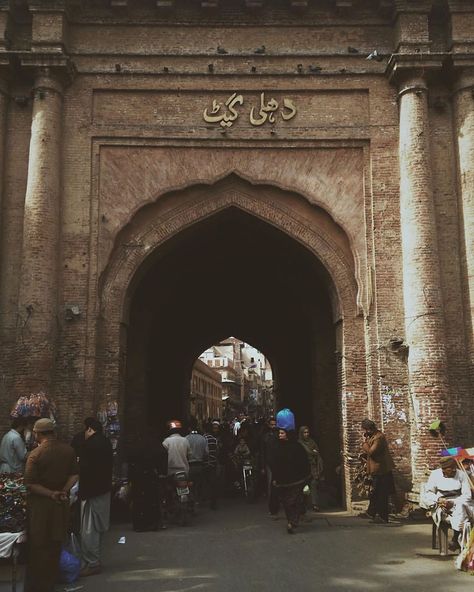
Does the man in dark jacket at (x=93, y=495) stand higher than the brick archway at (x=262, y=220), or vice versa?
the brick archway at (x=262, y=220)

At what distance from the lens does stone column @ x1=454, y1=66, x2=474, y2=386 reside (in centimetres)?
1062

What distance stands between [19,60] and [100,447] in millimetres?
7442

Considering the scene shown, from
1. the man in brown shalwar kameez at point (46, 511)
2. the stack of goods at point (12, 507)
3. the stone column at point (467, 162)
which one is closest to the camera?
the man in brown shalwar kameez at point (46, 511)

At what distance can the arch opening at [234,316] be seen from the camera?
1327 centimetres

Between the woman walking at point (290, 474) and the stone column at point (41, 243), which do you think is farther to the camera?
the stone column at point (41, 243)

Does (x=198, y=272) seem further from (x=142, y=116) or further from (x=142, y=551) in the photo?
(x=142, y=551)

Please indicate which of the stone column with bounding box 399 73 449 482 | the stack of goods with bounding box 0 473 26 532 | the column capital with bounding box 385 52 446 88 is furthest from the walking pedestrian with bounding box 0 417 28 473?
the column capital with bounding box 385 52 446 88

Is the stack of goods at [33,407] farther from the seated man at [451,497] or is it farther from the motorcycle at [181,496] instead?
the seated man at [451,497]

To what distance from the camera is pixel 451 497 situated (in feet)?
23.0

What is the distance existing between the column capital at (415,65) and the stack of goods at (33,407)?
309 inches

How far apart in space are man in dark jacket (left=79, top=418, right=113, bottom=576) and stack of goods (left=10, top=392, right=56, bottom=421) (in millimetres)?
3124

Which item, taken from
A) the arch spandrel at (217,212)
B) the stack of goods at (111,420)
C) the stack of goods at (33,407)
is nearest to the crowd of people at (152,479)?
the stack of goods at (111,420)

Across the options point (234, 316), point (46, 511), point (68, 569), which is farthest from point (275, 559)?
point (234, 316)

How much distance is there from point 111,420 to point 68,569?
4.35 m
